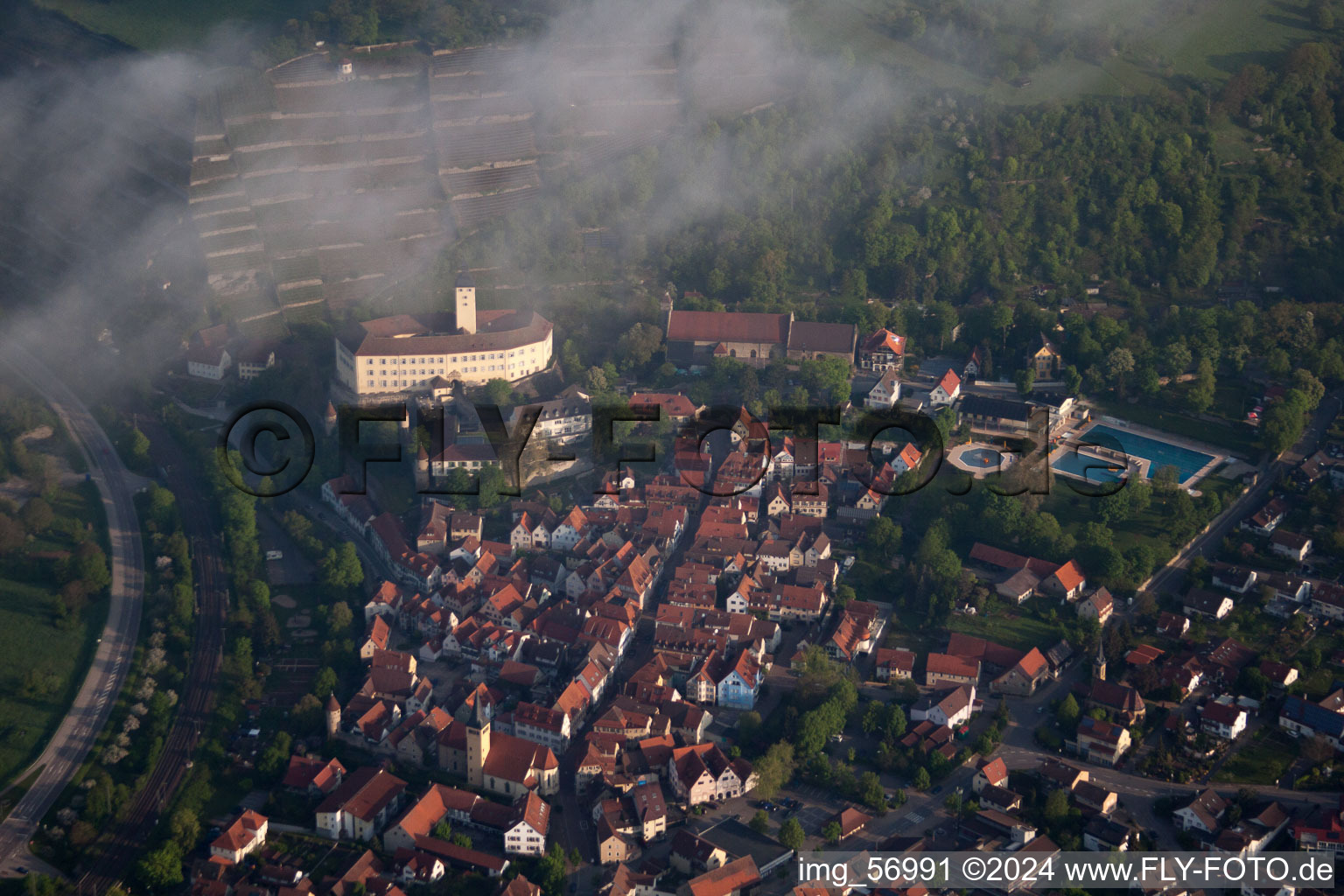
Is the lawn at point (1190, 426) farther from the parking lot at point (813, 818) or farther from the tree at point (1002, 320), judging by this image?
the parking lot at point (813, 818)

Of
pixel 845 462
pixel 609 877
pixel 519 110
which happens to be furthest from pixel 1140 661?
pixel 519 110

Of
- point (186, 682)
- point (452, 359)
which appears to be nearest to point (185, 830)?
point (186, 682)

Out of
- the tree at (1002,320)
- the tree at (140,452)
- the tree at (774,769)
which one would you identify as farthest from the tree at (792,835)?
the tree at (140,452)

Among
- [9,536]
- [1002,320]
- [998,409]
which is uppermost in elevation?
[1002,320]

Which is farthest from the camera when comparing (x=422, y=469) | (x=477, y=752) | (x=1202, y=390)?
(x=1202, y=390)

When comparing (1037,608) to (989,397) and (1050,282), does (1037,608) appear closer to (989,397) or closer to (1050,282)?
(989,397)

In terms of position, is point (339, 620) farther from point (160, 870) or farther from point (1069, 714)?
point (1069, 714)

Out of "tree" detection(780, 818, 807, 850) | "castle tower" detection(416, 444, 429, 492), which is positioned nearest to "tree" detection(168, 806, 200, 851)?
"tree" detection(780, 818, 807, 850)
